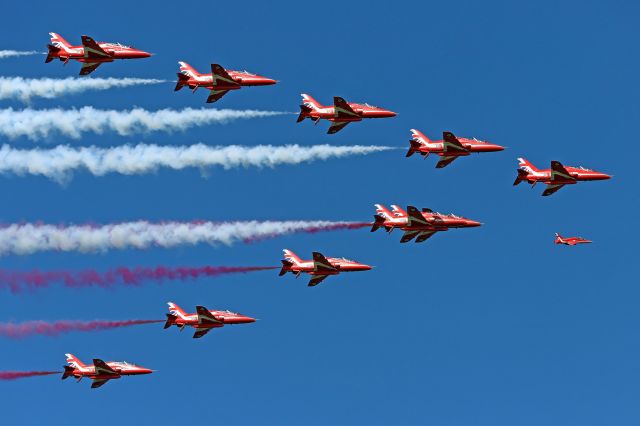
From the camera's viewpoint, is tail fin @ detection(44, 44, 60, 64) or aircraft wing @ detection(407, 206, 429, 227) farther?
aircraft wing @ detection(407, 206, 429, 227)

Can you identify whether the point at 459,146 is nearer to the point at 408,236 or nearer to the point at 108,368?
the point at 408,236

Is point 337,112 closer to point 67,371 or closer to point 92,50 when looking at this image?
point 92,50

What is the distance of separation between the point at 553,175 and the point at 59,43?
39272mm

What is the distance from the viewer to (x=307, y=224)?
10212 cm

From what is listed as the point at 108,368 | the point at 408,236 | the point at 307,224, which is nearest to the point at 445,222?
the point at 408,236

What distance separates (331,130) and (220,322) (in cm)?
1700

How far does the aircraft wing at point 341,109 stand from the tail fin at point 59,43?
19678 millimetres

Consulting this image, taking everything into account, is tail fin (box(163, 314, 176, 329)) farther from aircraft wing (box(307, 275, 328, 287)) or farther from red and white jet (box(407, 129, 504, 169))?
red and white jet (box(407, 129, 504, 169))

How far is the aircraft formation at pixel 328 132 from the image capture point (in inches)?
3800

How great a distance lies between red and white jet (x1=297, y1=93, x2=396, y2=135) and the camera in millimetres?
100000

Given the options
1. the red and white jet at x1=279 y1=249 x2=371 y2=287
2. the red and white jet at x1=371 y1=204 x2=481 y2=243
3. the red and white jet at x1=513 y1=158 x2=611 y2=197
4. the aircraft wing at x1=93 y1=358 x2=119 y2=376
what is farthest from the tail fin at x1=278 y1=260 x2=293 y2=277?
the red and white jet at x1=513 y1=158 x2=611 y2=197

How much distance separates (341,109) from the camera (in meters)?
100

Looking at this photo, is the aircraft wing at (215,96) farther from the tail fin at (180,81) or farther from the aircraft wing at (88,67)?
the aircraft wing at (88,67)

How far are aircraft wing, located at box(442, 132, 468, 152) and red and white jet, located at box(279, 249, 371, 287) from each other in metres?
11.6
